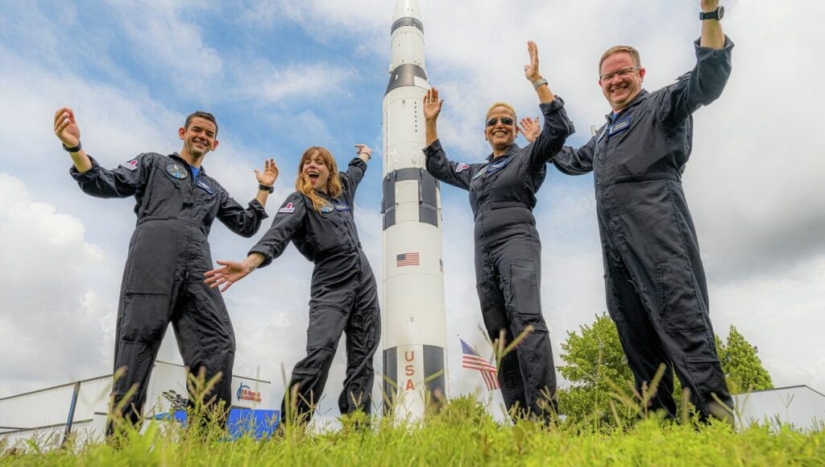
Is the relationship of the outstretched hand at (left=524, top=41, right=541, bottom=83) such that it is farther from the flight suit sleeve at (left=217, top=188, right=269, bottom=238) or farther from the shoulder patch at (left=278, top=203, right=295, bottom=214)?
the flight suit sleeve at (left=217, top=188, right=269, bottom=238)

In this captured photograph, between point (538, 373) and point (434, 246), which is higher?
point (434, 246)

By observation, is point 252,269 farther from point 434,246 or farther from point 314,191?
point 434,246

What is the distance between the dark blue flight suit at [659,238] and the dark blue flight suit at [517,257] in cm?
55

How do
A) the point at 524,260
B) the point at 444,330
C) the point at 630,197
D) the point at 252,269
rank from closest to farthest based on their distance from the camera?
the point at 630,197, the point at 252,269, the point at 524,260, the point at 444,330

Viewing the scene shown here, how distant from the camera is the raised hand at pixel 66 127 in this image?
3.92 meters

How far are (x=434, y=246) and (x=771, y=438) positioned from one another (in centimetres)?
869

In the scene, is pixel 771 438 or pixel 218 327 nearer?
pixel 771 438

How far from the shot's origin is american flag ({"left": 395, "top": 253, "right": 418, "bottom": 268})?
10.3 metres

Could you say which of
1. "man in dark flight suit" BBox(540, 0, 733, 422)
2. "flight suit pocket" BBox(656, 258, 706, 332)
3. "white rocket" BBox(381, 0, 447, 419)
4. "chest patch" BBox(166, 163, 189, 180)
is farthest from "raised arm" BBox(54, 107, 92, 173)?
"white rocket" BBox(381, 0, 447, 419)

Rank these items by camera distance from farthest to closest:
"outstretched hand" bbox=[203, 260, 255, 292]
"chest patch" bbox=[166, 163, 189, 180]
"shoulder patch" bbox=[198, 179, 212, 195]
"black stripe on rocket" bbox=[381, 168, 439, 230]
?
"black stripe on rocket" bbox=[381, 168, 439, 230] < "shoulder patch" bbox=[198, 179, 212, 195] < "chest patch" bbox=[166, 163, 189, 180] < "outstretched hand" bbox=[203, 260, 255, 292]

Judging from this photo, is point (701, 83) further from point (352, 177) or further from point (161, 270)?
point (161, 270)

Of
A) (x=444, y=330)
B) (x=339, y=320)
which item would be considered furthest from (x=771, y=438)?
(x=444, y=330)

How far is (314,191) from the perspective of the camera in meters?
5.12

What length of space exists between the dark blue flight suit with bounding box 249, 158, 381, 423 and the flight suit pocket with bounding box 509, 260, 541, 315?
1226 millimetres
